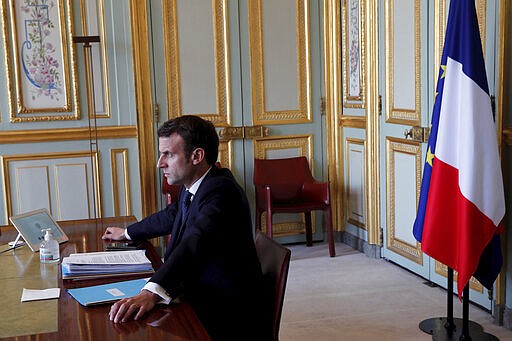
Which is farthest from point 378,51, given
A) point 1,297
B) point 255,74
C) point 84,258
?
point 1,297

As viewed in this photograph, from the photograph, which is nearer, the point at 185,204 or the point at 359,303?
the point at 185,204

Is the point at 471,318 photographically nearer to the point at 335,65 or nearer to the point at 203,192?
the point at 203,192

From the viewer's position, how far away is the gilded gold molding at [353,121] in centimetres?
487

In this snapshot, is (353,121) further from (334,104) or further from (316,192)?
(316,192)

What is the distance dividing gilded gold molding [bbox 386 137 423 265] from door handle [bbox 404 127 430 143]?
54 millimetres

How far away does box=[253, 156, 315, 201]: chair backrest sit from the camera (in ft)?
16.7

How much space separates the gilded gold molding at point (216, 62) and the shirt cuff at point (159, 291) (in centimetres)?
326

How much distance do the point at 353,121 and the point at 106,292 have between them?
134 inches

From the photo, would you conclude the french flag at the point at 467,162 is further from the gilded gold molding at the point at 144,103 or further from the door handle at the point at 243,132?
the gilded gold molding at the point at 144,103

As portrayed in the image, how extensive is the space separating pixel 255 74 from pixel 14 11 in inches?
71.7

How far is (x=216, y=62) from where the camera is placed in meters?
5.04

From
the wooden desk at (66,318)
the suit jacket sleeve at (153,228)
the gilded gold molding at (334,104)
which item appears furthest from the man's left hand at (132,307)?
the gilded gold molding at (334,104)

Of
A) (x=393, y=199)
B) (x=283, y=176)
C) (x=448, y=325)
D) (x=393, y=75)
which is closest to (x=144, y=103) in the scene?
(x=283, y=176)

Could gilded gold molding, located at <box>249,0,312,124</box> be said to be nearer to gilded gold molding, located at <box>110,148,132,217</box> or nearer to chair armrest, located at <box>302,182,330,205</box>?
chair armrest, located at <box>302,182,330,205</box>
